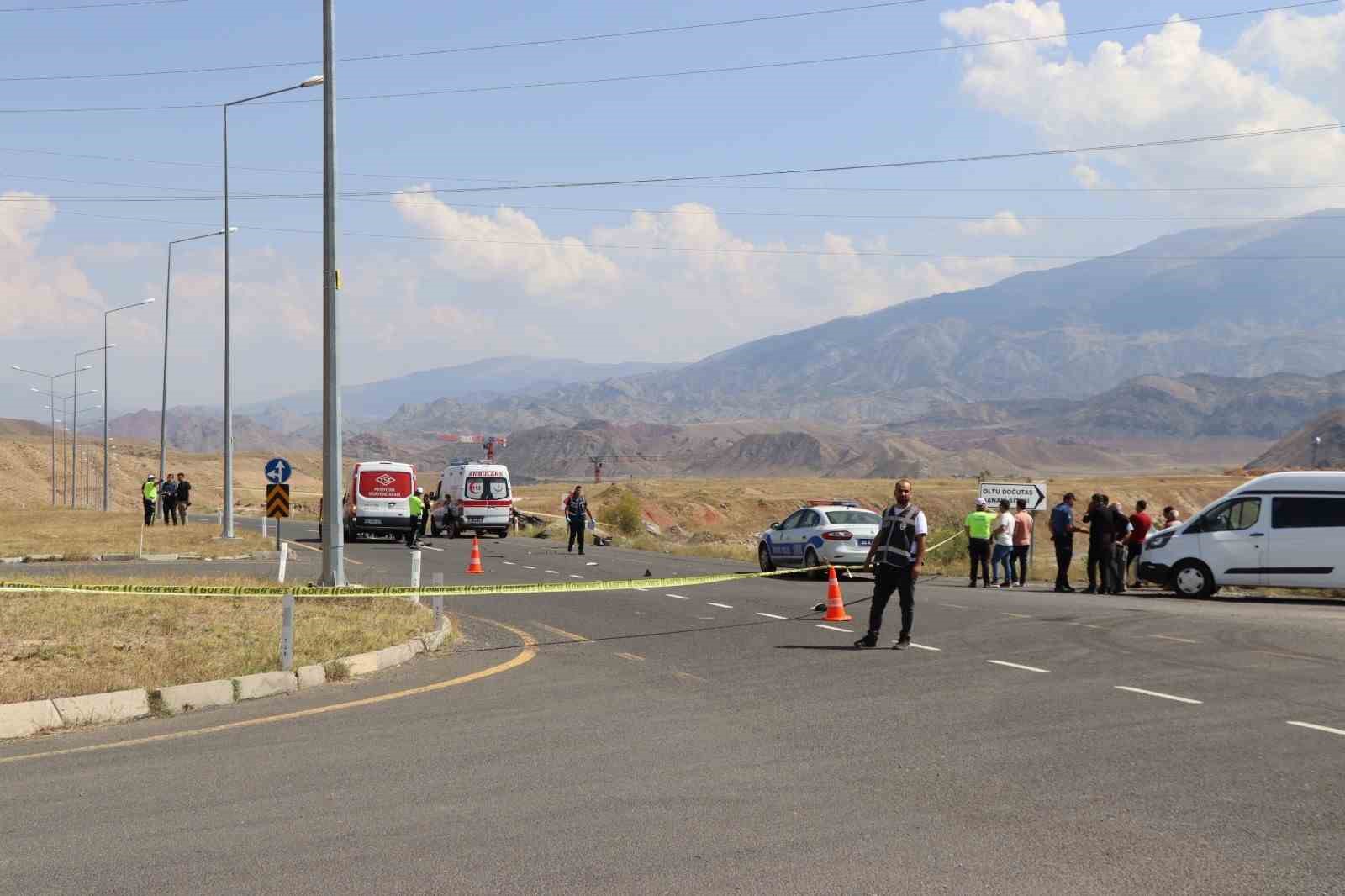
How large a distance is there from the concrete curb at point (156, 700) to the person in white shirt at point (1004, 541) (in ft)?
51.8

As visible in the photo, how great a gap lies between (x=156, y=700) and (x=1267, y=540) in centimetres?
1790

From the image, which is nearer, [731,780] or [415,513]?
[731,780]

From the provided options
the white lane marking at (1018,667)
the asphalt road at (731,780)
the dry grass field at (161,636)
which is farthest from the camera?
the white lane marking at (1018,667)

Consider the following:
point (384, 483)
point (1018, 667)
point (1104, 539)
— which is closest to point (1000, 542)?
point (1104, 539)

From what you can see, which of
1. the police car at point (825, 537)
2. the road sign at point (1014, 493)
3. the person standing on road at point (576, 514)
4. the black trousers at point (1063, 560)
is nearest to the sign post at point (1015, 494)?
the road sign at point (1014, 493)

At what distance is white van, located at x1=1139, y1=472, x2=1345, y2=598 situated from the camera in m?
21.9

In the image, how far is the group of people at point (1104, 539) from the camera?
947 inches

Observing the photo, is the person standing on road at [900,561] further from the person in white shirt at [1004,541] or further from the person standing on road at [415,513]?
the person standing on road at [415,513]

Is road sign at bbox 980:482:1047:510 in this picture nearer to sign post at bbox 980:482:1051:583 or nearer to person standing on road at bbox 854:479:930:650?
sign post at bbox 980:482:1051:583

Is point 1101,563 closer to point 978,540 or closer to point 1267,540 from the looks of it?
point 978,540

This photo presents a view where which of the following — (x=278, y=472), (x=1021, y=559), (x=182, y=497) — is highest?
(x=278, y=472)

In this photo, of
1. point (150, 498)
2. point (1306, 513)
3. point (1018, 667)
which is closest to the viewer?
point (1018, 667)

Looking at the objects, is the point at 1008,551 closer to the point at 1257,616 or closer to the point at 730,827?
the point at 1257,616

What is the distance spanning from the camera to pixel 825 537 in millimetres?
25594
